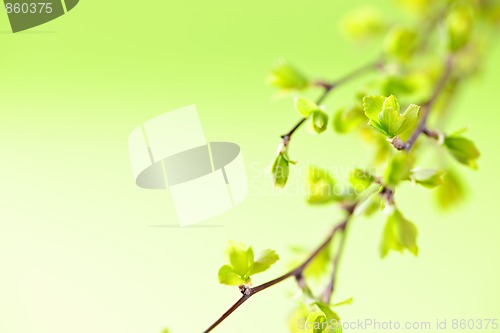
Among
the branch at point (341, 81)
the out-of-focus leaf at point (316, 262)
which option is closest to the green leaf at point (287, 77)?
the branch at point (341, 81)

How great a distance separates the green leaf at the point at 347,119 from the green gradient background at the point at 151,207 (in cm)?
15

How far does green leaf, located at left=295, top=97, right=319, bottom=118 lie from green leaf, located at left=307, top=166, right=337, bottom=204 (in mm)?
40

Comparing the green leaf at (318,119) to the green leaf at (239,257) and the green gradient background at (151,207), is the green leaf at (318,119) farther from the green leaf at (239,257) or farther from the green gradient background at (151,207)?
Result: the green gradient background at (151,207)

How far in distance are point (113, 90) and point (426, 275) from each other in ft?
1.39

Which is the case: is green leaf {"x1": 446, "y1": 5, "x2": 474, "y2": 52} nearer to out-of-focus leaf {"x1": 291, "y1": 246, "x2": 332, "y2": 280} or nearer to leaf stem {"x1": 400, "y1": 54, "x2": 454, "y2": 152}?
leaf stem {"x1": 400, "y1": 54, "x2": 454, "y2": 152}

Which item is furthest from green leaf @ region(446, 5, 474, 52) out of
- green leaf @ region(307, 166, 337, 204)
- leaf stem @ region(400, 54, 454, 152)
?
green leaf @ region(307, 166, 337, 204)

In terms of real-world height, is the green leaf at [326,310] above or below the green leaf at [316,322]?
below

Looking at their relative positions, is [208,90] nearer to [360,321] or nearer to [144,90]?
[144,90]

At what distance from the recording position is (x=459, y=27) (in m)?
0.42

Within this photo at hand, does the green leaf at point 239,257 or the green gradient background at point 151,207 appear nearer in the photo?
the green leaf at point 239,257

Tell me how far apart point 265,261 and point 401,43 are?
0.79 feet

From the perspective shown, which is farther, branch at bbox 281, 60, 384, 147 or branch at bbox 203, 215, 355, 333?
branch at bbox 281, 60, 384, 147

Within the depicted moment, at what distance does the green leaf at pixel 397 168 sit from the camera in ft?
0.95

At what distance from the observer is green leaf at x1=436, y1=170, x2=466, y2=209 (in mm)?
462
